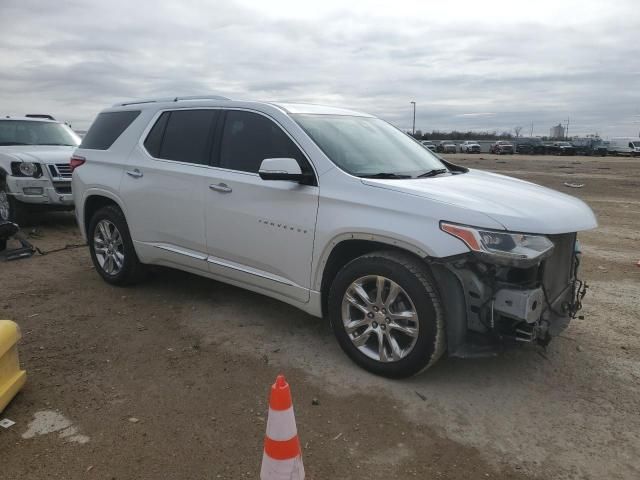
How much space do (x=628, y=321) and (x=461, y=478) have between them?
2.86 metres

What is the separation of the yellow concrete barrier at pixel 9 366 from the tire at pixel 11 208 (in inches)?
242

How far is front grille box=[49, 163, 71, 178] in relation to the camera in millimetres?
8664

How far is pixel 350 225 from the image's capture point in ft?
11.9

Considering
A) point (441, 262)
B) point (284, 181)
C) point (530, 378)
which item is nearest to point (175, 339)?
point (284, 181)

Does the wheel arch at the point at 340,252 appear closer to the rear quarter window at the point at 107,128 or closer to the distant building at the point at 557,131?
the rear quarter window at the point at 107,128

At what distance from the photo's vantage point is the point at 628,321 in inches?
186

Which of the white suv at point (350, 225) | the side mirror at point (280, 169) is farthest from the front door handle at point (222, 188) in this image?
the side mirror at point (280, 169)

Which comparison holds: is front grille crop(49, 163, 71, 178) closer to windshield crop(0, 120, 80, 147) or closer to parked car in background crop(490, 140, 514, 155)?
windshield crop(0, 120, 80, 147)

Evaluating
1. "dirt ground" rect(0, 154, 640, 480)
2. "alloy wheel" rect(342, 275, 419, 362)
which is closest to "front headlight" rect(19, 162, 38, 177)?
"dirt ground" rect(0, 154, 640, 480)

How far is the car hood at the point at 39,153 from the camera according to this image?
28.5 feet

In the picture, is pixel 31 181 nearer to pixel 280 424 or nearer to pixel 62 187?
pixel 62 187

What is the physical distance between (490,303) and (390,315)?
626 mm

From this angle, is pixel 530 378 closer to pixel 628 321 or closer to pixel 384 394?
pixel 384 394

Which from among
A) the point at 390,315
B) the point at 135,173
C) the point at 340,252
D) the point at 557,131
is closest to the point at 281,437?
the point at 390,315
